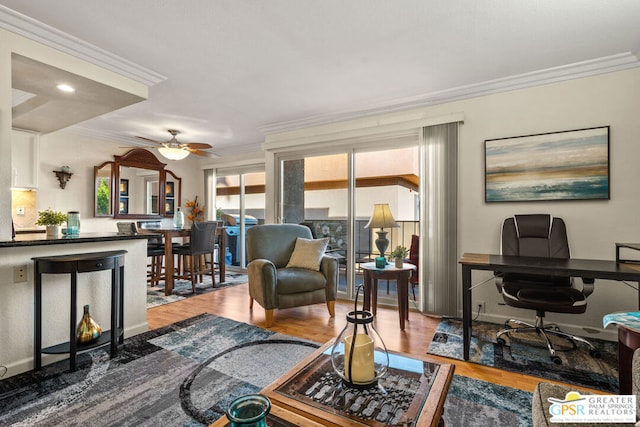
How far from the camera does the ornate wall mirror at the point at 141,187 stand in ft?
16.8

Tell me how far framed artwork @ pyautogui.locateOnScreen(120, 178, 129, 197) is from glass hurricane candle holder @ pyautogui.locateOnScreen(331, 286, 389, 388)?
17.1ft

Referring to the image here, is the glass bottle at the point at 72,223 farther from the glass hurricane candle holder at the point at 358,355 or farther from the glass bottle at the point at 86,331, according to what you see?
the glass hurricane candle holder at the point at 358,355

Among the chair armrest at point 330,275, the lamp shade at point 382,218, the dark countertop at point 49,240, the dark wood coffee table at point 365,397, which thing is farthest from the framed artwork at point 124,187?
the dark wood coffee table at point 365,397

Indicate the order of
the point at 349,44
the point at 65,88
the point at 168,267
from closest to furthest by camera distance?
the point at 349,44, the point at 65,88, the point at 168,267

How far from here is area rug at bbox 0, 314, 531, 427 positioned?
1699mm

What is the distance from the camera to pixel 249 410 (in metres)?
0.95

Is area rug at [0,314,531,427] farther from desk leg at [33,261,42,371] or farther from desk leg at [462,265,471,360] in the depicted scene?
desk leg at [462,265,471,360]

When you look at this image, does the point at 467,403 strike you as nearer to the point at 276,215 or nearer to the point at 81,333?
the point at 81,333

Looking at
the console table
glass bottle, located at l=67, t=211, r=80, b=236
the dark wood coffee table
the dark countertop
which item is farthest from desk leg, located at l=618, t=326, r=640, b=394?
glass bottle, located at l=67, t=211, r=80, b=236

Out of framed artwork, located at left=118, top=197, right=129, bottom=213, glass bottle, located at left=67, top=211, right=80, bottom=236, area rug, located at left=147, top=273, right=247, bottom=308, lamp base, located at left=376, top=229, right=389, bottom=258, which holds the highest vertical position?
framed artwork, located at left=118, top=197, right=129, bottom=213

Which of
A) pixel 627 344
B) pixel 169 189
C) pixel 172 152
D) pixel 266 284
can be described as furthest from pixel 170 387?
pixel 169 189

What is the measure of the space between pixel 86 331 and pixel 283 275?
1661 mm

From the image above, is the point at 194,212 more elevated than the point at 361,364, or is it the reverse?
the point at 194,212

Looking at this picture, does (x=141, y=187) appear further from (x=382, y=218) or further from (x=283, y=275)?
(x=382, y=218)
